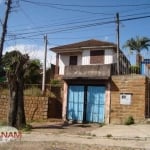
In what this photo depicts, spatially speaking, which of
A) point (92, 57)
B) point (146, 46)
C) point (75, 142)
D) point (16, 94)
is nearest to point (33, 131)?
point (16, 94)

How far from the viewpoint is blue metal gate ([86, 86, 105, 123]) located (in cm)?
1931

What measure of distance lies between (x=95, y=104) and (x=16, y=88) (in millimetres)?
5050

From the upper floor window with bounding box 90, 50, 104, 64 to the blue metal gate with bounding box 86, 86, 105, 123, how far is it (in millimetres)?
12771

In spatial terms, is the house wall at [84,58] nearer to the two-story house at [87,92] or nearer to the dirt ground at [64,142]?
the two-story house at [87,92]

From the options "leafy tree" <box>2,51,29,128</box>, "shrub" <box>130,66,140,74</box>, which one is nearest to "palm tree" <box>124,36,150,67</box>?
"shrub" <box>130,66,140,74</box>

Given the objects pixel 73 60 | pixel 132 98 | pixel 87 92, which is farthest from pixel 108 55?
pixel 132 98

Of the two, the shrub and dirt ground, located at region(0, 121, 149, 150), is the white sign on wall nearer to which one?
the shrub

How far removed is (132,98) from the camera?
60.2 ft

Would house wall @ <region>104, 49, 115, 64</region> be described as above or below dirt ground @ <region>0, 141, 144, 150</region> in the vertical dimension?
above

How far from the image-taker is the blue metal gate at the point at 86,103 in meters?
19.4

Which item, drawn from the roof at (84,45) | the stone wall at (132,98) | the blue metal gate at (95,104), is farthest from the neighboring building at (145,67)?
the roof at (84,45)

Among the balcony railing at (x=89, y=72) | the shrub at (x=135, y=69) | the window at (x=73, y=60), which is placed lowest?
the balcony railing at (x=89, y=72)

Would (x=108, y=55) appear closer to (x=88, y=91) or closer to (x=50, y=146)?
(x=88, y=91)

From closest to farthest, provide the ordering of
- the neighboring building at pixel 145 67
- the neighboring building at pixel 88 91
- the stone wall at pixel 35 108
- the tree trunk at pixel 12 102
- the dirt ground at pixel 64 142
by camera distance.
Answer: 1. the dirt ground at pixel 64 142
2. the tree trunk at pixel 12 102
3. the neighboring building at pixel 88 91
4. the neighboring building at pixel 145 67
5. the stone wall at pixel 35 108
